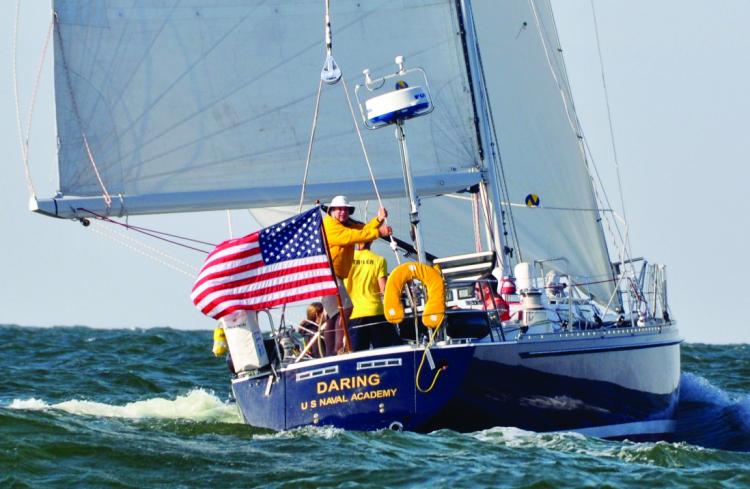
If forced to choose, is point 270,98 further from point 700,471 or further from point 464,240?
point 700,471

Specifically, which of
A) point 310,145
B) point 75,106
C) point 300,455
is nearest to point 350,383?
point 300,455

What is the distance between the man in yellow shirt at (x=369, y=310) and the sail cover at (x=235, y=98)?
2.02 metres

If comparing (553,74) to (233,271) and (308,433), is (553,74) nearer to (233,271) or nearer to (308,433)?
(233,271)

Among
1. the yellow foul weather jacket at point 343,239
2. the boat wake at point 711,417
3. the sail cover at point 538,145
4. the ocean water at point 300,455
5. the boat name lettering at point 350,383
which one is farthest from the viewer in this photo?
the sail cover at point 538,145

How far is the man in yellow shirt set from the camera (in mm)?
12062

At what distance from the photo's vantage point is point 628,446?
37.8 feet

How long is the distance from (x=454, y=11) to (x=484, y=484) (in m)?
7.22

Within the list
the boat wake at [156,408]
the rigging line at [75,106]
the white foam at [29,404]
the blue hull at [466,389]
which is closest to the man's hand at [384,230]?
the blue hull at [466,389]

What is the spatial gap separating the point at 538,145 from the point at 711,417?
382 centimetres

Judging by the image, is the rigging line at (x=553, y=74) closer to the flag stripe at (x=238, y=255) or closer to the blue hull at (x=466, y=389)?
the blue hull at (x=466, y=389)

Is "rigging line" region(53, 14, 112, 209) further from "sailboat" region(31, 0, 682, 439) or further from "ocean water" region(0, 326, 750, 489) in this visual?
"ocean water" region(0, 326, 750, 489)

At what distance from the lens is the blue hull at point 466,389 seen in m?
11.5

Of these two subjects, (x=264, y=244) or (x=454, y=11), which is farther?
(x=454, y=11)

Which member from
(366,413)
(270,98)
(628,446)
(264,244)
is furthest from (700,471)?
(270,98)
